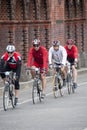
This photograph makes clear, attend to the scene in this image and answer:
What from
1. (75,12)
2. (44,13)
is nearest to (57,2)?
(44,13)

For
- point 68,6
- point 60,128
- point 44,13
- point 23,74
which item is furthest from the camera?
point 68,6

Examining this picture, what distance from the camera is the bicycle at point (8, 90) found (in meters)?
18.3

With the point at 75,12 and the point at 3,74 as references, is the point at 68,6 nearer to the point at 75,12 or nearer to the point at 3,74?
the point at 75,12

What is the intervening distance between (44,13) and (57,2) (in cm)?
89

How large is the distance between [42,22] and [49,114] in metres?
13.9

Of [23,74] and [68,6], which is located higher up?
[68,6]

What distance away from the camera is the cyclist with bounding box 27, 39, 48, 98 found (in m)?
20.1

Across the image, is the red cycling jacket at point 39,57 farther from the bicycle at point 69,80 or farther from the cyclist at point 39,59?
the bicycle at point 69,80

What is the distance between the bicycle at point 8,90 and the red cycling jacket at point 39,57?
1.81m

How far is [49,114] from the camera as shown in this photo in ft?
55.7

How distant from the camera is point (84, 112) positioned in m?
17.2

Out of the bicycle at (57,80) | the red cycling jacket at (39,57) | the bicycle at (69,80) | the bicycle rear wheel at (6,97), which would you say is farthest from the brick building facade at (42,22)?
the bicycle rear wheel at (6,97)

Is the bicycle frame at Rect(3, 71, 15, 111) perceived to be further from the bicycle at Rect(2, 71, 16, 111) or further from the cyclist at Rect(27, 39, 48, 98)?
the cyclist at Rect(27, 39, 48, 98)

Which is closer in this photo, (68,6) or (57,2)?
(57,2)
